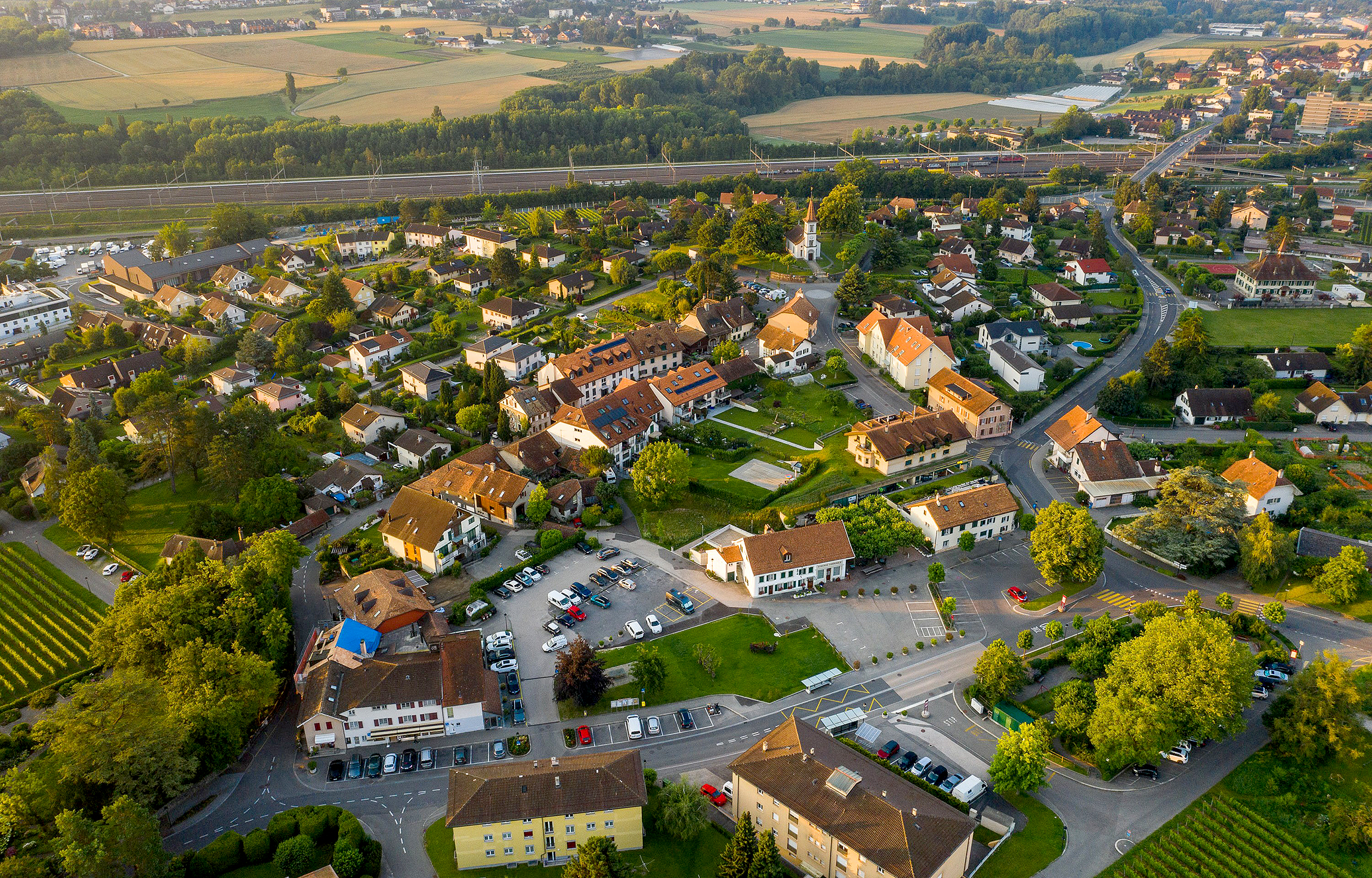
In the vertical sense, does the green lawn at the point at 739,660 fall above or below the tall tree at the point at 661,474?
below

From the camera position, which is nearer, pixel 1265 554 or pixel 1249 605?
pixel 1265 554

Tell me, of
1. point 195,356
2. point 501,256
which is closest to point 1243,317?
point 501,256

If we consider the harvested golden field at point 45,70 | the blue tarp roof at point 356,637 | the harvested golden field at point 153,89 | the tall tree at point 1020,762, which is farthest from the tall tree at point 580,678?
the harvested golden field at point 45,70

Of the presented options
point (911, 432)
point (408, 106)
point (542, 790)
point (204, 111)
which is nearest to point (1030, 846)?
point (542, 790)

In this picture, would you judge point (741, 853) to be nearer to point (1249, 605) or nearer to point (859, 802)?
point (859, 802)

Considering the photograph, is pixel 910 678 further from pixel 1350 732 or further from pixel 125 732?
pixel 125 732

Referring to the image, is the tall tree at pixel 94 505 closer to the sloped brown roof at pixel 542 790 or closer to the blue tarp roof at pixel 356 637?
the blue tarp roof at pixel 356 637

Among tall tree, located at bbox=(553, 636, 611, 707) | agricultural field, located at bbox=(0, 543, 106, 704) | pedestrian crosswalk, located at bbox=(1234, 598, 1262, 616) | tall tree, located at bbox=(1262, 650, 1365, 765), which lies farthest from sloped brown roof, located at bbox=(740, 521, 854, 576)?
agricultural field, located at bbox=(0, 543, 106, 704)
